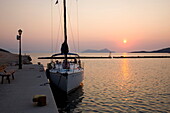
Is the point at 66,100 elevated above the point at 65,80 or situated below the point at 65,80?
below

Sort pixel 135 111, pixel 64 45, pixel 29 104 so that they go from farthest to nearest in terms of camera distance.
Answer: pixel 64 45
pixel 135 111
pixel 29 104

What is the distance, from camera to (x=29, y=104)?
8.17 m

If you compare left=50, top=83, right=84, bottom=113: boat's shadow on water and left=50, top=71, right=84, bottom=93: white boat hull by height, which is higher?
left=50, top=71, right=84, bottom=93: white boat hull

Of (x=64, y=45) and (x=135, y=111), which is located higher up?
(x=64, y=45)

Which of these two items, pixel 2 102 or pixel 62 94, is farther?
pixel 62 94

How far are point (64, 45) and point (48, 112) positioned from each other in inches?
475

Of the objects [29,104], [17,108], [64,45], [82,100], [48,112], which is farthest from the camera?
[64,45]

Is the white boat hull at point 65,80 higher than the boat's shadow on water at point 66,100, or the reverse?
the white boat hull at point 65,80

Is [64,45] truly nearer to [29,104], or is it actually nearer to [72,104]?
[72,104]

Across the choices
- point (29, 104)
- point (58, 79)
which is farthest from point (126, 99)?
point (29, 104)

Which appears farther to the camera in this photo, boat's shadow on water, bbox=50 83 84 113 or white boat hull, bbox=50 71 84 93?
white boat hull, bbox=50 71 84 93

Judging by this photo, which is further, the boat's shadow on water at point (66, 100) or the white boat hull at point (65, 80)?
the white boat hull at point (65, 80)

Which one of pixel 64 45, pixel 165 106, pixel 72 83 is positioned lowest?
pixel 165 106

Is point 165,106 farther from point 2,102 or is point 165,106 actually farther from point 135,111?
point 2,102
